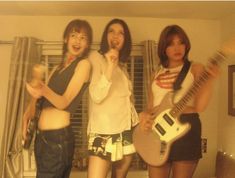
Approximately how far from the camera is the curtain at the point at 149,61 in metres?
1.43

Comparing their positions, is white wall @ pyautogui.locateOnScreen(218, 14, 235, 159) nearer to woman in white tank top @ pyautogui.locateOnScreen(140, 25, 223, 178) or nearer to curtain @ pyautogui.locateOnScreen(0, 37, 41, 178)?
woman in white tank top @ pyautogui.locateOnScreen(140, 25, 223, 178)

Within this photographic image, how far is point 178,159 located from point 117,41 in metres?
0.61

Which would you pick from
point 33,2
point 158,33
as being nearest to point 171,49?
point 158,33

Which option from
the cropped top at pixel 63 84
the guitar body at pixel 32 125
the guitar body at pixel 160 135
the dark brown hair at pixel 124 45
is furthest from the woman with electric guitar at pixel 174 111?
the guitar body at pixel 32 125

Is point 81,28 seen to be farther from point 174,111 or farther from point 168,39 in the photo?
point 174,111

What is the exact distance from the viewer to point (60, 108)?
141cm

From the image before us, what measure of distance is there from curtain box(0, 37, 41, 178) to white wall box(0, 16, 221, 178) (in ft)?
0.10

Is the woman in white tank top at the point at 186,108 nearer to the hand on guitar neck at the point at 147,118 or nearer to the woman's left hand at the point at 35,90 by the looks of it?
the hand on guitar neck at the point at 147,118

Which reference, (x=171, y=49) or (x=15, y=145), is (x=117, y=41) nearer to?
(x=171, y=49)

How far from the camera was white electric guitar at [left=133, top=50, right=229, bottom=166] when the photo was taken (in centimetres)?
142

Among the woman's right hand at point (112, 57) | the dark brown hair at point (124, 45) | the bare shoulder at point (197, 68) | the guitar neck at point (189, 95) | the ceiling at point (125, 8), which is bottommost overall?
the guitar neck at point (189, 95)

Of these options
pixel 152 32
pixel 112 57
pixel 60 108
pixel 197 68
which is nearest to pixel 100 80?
A: pixel 112 57

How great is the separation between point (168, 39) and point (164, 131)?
422 mm

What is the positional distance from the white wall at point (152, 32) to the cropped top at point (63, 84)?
0.49 feet
